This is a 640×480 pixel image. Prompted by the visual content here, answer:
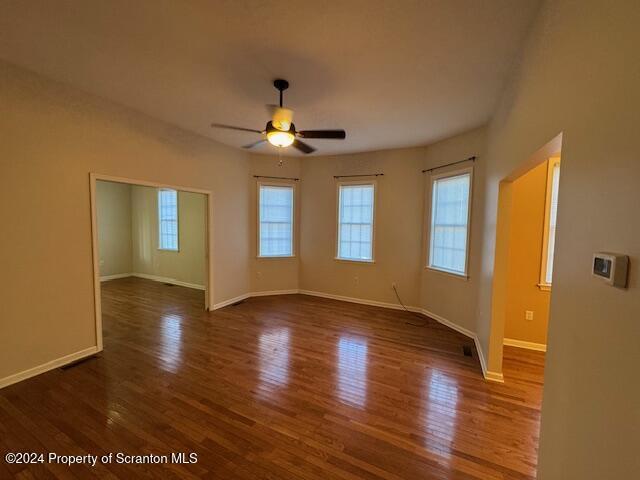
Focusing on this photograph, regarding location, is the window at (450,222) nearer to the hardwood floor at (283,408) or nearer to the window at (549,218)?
the window at (549,218)

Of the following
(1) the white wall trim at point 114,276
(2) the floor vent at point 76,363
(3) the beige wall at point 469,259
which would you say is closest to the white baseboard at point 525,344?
(3) the beige wall at point 469,259

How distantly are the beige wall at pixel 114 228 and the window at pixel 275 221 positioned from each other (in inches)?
159

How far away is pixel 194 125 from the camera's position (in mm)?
3838

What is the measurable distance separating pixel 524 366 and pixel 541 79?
Answer: 296cm

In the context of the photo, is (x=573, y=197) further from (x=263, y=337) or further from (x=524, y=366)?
(x=263, y=337)

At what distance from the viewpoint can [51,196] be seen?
8.78ft

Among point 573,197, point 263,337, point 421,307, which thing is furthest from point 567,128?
point 421,307

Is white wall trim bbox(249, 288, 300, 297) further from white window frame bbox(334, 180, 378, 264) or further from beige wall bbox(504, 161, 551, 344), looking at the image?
beige wall bbox(504, 161, 551, 344)

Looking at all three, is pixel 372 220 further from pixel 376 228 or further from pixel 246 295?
pixel 246 295

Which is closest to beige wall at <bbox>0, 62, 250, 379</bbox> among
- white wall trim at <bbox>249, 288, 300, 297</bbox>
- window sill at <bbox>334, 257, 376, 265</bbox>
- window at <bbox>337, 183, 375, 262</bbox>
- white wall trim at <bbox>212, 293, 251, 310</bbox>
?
white wall trim at <bbox>212, 293, 251, 310</bbox>

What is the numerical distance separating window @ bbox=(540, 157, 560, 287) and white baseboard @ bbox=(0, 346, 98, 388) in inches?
218

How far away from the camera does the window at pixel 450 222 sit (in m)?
3.94

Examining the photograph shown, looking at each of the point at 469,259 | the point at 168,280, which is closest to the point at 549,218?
the point at 469,259

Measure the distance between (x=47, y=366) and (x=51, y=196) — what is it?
5.76 feet
